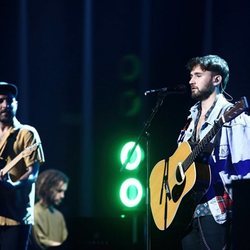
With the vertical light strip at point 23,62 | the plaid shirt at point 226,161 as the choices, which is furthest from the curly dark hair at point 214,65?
the vertical light strip at point 23,62

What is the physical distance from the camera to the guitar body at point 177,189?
4234mm

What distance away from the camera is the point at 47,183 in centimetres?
742

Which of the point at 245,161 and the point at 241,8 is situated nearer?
the point at 245,161

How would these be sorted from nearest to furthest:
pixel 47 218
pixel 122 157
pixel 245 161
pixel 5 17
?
pixel 245 161 → pixel 122 157 → pixel 47 218 → pixel 5 17

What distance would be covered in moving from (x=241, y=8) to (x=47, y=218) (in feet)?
10.6

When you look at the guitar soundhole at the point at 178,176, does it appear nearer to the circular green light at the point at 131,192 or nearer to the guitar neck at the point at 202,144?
the guitar neck at the point at 202,144

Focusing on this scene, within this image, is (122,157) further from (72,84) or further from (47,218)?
(72,84)

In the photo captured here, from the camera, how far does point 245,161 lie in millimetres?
4113

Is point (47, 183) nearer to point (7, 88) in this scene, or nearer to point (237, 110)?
point (7, 88)

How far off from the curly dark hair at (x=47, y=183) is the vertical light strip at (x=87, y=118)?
825mm

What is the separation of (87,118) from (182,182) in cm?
405

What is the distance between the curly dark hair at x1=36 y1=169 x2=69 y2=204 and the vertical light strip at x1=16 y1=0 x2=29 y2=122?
1127 millimetres

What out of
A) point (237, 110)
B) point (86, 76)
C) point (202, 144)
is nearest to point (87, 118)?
point (86, 76)

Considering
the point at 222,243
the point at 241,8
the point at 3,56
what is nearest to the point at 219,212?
the point at 222,243
